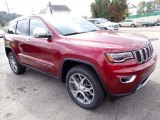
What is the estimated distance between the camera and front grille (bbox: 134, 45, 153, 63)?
3.31 metres

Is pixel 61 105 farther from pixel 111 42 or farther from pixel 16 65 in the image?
pixel 16 65

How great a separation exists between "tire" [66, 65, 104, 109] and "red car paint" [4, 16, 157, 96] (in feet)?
0.60

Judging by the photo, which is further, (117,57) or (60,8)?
(60,8)

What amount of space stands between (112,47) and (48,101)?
6.19 feet

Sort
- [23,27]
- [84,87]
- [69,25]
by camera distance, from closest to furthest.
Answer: [84,87]
[69,25]
[23,27]

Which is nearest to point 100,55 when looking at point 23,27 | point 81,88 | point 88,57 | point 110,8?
point 88,57

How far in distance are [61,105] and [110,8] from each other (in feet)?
115

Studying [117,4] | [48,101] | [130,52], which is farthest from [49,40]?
[117,4]

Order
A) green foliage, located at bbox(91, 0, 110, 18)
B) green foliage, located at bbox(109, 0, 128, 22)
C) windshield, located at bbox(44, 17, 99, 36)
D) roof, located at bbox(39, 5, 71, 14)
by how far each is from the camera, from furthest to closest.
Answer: roof, located at bbox(39, 5, 71, 14) < green foliage, located at bbox(91, 0, 110, 18) < green foliage, located at bbox(109, 0, 128, 22) < windshield, located at bbox(44, 17, 99, 36)

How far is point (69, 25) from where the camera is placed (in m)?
4.49

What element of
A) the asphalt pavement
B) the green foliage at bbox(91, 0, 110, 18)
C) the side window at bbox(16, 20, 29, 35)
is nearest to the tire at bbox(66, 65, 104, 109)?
the asphalt pavement

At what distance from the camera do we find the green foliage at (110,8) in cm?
3722

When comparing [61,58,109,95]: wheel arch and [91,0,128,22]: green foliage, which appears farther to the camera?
[91,0,128,22]: green foliage

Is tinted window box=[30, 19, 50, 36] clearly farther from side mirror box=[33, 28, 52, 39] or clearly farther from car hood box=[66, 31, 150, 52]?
car hood box=[66, 31, 150, 52]
